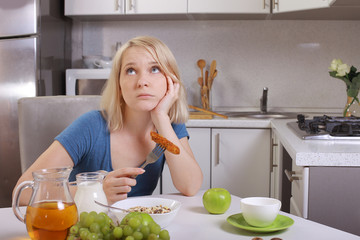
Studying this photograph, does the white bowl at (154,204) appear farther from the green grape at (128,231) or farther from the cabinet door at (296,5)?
the cabinet door at (296,5)

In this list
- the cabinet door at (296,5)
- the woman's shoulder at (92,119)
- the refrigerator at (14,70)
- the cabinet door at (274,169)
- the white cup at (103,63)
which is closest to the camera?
the woman's shoulder at (92,119)

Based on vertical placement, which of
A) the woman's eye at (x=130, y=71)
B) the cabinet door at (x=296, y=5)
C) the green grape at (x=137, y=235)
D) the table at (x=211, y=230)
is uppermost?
the cabinet door at (x=296, y=5)

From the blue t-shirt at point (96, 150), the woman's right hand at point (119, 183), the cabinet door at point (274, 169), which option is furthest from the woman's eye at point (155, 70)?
the cabinet door at point (274, 169)

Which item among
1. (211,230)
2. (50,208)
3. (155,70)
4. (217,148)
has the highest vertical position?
(155,70)

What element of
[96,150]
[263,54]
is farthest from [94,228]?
[263,54]

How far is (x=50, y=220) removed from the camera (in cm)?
86

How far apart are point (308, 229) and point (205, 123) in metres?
1.77

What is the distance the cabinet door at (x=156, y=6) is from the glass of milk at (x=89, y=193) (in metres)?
2.26

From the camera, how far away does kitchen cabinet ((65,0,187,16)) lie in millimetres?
3104

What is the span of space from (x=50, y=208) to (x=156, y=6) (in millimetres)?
2429

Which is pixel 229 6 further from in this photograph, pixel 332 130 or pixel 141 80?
pixel 141 80

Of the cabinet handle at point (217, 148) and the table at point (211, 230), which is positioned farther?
the cabinet handle at point (217, 148)

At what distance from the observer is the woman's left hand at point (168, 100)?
64.0 inches

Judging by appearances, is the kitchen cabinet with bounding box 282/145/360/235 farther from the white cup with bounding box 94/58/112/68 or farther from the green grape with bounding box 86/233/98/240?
the white cup with bounding box 94/58/112/68
